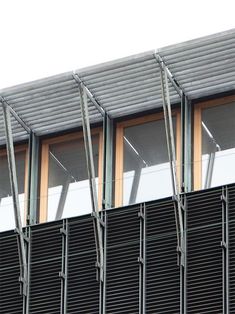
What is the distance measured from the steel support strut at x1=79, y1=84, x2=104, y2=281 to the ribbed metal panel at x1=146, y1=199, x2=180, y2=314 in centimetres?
145

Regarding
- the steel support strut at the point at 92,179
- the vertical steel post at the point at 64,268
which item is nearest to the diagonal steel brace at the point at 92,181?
the steel support strut at the point at 92,179

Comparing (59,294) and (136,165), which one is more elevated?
(136,165)

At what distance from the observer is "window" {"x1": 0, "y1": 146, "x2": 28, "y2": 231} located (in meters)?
46.0

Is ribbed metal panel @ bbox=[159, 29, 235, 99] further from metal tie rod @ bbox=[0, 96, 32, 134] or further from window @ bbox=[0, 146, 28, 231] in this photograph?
window @ bbox=[0, 146, 28, 231]

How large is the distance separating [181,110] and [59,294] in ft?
21.6

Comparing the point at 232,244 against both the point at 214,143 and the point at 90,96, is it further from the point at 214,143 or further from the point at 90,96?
the point at 90,96

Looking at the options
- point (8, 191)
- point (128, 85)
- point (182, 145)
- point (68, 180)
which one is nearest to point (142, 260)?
point (182, 145)

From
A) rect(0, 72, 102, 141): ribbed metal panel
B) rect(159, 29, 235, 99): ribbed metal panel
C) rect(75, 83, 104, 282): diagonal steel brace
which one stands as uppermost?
rect(0, 72, 102, 141): ribbed metal panel

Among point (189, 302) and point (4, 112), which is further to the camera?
point (4, 112)

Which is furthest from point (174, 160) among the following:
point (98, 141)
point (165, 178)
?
point (98, 141)

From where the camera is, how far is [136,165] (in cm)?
4509

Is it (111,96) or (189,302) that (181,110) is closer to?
(111,96)

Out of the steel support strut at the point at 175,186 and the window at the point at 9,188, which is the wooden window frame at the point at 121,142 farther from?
the window at the point at 9,188

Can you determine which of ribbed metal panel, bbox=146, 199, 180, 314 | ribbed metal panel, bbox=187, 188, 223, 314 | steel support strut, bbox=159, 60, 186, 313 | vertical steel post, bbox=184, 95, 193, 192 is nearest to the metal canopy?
vertical steel post, bbox=184, 95, 193, 192
